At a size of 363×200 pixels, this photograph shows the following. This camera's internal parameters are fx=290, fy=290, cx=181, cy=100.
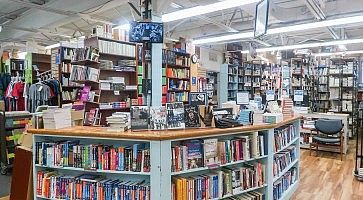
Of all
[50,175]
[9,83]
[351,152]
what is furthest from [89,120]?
[351,152]

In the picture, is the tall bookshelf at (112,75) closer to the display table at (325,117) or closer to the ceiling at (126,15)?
the ceiling at (126,15)

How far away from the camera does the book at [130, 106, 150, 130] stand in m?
2.71

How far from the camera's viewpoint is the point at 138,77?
6.44m

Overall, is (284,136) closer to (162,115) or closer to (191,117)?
(191,117)

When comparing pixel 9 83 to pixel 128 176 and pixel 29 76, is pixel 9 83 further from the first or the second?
pixel 128 176

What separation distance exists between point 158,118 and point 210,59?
980 centimetres

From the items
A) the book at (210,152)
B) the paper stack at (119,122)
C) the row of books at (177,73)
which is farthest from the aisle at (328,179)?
the row of books at (177,73)

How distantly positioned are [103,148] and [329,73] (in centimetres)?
927

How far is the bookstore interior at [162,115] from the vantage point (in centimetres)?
269

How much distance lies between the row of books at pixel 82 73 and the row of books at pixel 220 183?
10.7ft

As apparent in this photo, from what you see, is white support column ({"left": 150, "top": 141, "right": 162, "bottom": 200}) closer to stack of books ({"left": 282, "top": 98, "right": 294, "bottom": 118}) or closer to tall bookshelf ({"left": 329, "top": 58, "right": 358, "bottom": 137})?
stack of books ({"left": 282, "top": 98, "right": 294, "bottom": 118})

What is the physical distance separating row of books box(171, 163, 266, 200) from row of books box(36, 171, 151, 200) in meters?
0.31

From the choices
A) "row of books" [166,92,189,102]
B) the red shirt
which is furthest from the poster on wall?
the red shirt

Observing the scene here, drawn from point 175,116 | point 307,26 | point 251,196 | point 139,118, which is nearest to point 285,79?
point 307,26
